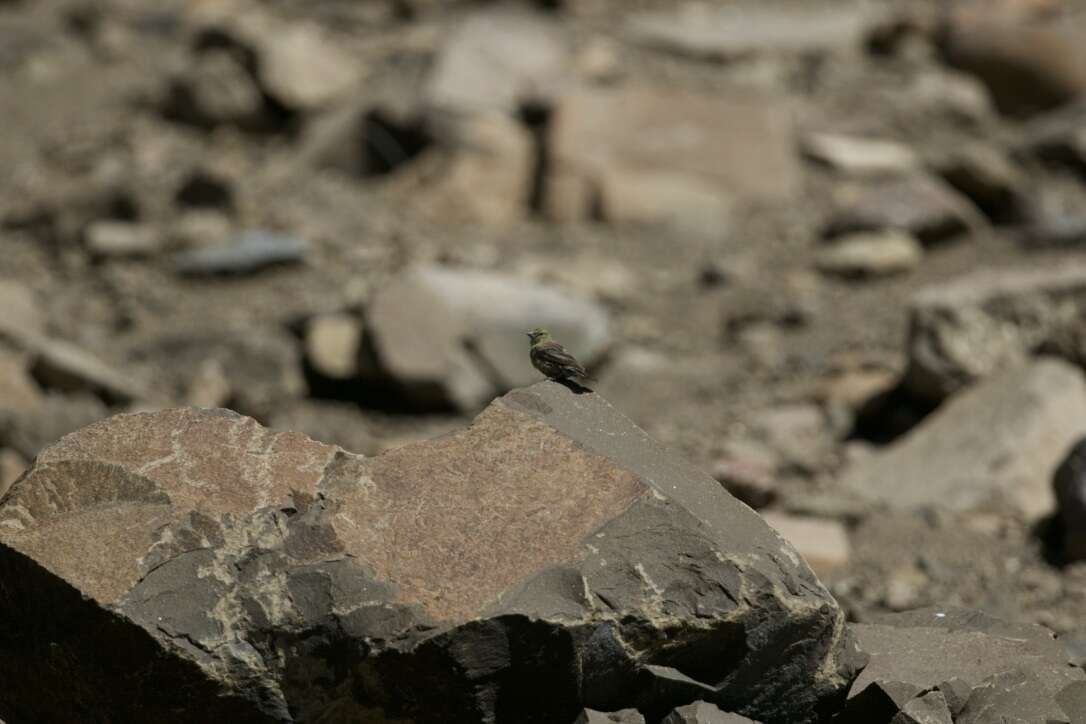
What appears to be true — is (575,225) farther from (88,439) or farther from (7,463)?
(88,439)

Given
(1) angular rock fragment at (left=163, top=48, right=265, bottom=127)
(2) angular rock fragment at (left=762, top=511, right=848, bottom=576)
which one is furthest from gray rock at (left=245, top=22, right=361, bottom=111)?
(2) angular rock fragment at (left=762, top=511, right=848, bottom=576)

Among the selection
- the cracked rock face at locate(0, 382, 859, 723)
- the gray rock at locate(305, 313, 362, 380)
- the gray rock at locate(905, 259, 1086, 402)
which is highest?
the cracked rock face at locate(0, 382, 859, 723)

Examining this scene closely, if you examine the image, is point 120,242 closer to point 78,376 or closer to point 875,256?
point 78,376

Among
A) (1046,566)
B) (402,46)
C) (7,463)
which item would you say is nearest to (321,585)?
(1046,566)

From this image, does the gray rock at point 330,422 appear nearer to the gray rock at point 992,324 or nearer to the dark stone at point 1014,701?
the gray rock at point 992,324

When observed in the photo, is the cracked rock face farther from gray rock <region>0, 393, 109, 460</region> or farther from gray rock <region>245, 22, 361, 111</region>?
gray rock <region>245, 22, 361, 111</region>

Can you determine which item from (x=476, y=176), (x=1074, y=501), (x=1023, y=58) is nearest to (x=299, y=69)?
(x=476, y=176)
